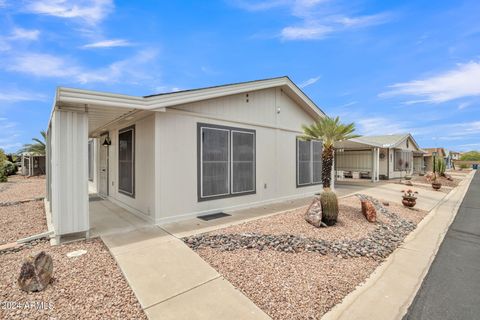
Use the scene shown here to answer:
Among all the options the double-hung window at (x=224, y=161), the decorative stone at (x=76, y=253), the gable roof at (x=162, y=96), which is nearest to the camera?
the decorative stone at (x=76, y=253)

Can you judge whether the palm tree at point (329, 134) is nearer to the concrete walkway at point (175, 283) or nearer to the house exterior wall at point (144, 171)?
the concrete walkway at point (175, 283)

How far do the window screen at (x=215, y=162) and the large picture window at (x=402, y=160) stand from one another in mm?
20193

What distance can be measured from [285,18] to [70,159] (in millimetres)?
8904

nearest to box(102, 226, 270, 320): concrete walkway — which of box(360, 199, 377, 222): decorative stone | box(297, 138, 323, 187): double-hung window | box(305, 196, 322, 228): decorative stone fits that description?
box(305, 196, 322, 228): decorative stone

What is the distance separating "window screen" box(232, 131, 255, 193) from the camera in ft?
23.4

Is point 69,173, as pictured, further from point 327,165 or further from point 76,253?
point 327,165

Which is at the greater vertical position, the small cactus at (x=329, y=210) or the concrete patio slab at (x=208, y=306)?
the small cactus at (x=329, y=210)

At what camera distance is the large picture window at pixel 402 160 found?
20.5m

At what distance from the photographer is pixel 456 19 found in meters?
7.59

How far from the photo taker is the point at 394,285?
310cm

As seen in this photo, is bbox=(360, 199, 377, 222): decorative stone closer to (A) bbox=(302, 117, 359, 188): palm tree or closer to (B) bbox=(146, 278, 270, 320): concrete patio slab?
(A) bbox=(302, 117, 359, 188): palm tree

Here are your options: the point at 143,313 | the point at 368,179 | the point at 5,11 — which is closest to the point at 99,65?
the point at 5,11

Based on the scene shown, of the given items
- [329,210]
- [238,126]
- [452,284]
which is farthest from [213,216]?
[452,284]

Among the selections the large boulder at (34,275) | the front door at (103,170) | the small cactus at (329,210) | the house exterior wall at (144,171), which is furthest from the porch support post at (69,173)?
the small cactus at (329,210)
